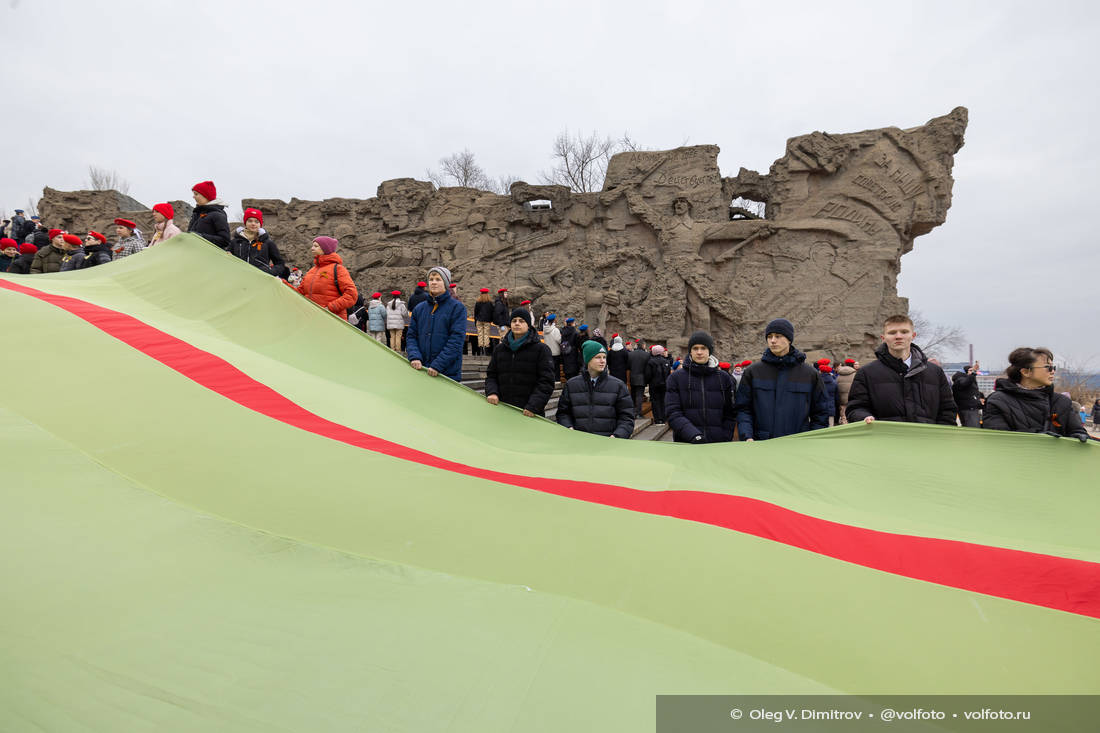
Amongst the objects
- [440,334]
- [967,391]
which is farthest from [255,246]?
[967,391]

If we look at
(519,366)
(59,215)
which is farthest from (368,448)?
(59,215)

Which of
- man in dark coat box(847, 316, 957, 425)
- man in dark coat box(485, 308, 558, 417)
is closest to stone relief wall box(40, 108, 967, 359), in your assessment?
man in dark coat box(485, 308, 558, 417)

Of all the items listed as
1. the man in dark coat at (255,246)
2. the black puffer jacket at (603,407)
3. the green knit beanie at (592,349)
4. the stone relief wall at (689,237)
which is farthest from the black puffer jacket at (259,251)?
the stone relief wall at (689,237)

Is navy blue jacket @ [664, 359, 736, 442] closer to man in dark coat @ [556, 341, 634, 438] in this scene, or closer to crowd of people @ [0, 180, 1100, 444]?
crowd of people @ [0, 180, 1100, 444]

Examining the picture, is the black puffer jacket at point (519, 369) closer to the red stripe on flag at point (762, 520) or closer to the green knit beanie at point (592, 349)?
the green knit beanie at point (592, 349)

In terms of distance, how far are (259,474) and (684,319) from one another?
37.2 ft

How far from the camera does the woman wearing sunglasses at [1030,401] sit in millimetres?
2793

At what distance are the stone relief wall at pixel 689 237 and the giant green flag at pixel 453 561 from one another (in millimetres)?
9891

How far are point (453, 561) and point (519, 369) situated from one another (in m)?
2.48

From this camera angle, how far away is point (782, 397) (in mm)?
3100

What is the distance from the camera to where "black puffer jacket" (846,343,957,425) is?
2787 mm

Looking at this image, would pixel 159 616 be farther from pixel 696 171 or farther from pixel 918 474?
pixel 696 171

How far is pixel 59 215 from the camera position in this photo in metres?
14.9

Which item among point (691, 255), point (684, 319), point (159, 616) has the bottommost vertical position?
point (159, 616)
